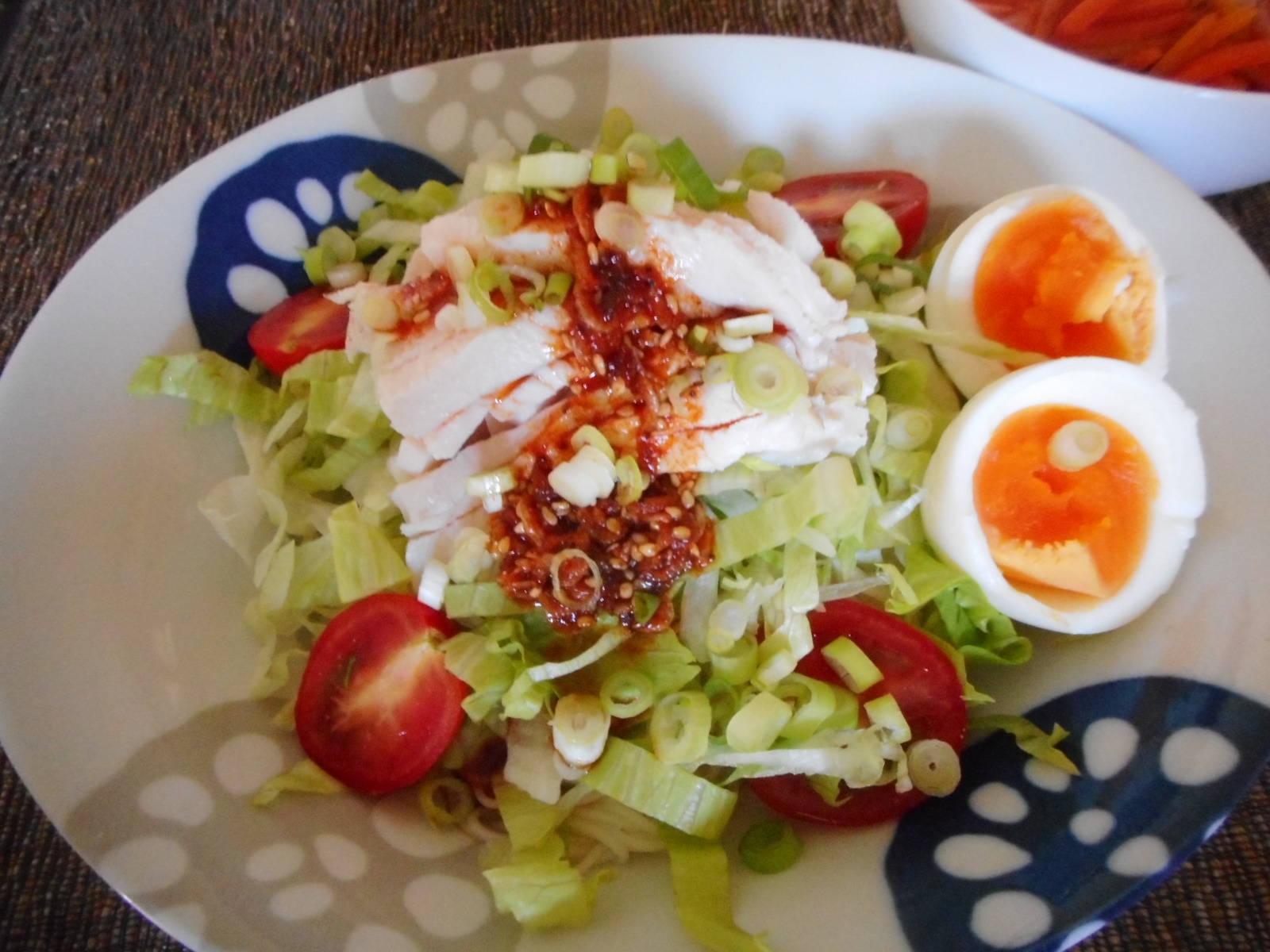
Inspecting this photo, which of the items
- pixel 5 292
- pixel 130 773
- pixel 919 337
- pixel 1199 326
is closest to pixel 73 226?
pixel 5 292

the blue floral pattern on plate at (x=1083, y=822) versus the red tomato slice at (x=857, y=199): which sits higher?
the red tomato slice at (x=857, y=199)

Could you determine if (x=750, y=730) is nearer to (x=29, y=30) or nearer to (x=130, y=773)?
(x=130, y=773)

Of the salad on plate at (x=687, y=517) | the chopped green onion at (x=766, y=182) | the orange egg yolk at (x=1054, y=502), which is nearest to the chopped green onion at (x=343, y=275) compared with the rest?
the salad on plate at (x=687, y=517)

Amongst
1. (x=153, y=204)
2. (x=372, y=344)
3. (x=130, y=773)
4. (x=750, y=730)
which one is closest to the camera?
(x=130, y=773)

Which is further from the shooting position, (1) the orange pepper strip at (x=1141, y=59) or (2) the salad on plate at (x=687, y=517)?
(1) the orange pepper strip at (x=1141, y=59)

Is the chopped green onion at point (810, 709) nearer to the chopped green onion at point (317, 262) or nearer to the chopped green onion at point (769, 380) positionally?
the chopped green onion at point (769, 380)
